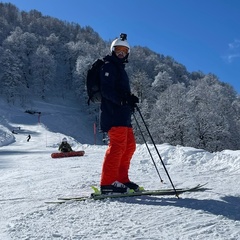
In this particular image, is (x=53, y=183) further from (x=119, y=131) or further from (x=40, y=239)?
(x=40, y=239)

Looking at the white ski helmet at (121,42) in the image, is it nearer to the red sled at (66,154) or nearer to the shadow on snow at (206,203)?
the shadow on snow at (206,203)

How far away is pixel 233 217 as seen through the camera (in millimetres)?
3268

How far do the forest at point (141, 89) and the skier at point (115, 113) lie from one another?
3558 centimetres

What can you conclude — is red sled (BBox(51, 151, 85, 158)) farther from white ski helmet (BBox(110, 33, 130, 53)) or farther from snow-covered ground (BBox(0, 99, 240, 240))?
white ski helmet (BBox(110, 33, 130, 53))

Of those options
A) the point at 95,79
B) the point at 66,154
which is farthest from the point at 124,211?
the point at 66,154

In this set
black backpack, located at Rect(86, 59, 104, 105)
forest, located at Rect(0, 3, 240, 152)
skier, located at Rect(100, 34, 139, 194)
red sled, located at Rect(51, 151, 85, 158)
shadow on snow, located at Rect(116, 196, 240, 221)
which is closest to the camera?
shadow on snow, located at Rect(116, 196, 240, 221)

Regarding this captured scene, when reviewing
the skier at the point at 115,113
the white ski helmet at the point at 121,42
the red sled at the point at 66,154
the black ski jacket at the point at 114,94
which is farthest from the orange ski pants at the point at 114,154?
the red sled at the point at 66,154

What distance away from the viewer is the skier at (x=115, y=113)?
4.46 meters

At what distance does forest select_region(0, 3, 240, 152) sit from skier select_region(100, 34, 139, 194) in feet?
117

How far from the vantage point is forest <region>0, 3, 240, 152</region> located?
4219cm

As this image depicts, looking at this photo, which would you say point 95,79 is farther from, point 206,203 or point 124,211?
point 206,203

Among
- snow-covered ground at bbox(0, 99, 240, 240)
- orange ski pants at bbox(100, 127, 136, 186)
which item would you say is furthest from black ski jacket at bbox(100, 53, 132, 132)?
snow-covered ground at bbox(0, 99, 240, 240)

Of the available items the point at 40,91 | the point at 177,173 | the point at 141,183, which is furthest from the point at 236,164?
the point at 40,91

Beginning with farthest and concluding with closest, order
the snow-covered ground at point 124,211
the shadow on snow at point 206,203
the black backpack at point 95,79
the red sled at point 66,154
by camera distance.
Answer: the red sled at point 66,154 < the black backpack at point 95,79 < the shadow on snow at point 206,203 < the snow-covered ground at point 124,211
